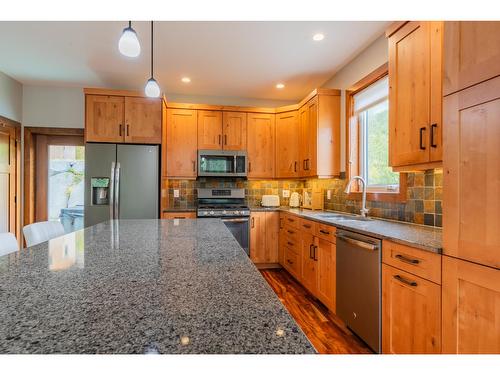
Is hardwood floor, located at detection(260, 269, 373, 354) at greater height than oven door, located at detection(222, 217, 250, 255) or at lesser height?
lesser

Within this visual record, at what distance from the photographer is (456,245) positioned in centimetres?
123

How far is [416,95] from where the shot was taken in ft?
5.84

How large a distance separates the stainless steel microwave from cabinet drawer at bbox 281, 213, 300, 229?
909mm

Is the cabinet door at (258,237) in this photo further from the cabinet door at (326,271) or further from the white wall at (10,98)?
the white wall at (10,98)

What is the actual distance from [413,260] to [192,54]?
283cm

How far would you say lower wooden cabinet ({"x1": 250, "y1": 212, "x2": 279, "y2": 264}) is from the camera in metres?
3.68

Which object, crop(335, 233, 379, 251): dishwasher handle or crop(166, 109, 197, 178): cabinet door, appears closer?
crop(335, 233, 379, 251): dishwasher handle

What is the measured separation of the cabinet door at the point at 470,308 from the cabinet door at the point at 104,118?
3.62 meters

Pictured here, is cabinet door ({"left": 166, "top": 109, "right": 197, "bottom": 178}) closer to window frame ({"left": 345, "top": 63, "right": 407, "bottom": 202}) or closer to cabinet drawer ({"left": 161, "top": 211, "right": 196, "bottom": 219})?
cabinet drawer ({"left": 161, "top": 211, "right": 196, "bottom": 219})

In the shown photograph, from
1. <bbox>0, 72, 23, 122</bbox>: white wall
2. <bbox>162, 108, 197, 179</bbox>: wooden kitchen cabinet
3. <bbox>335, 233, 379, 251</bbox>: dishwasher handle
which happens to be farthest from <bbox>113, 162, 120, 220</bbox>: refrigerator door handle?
<bbox>335, 233, 379, 251</bbox>: dishwasher handle

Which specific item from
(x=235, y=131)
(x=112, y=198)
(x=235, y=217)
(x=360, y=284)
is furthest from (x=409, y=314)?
(x=112, y=198)

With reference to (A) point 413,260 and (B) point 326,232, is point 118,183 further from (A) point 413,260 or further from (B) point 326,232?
(A) point 413,260

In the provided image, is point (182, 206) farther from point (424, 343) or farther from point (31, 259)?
point (424, 343)
